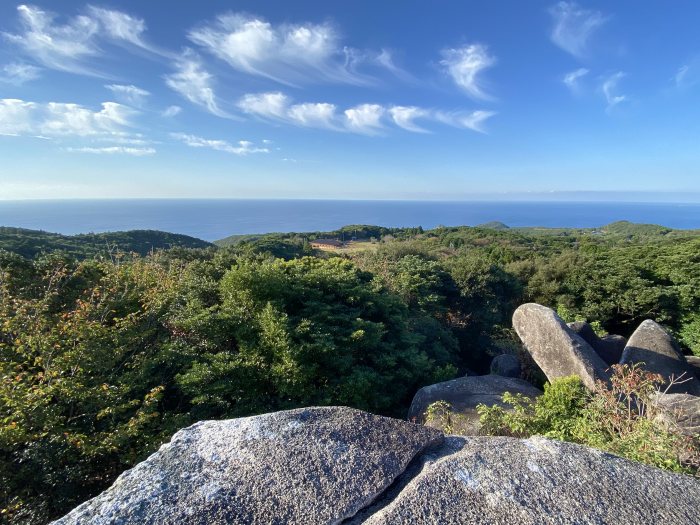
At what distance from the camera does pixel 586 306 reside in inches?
742

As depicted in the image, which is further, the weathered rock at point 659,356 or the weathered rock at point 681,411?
the weathered rock at point 659,356

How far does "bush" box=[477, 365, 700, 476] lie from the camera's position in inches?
→ 171

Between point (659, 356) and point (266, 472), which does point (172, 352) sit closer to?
point (266, 472)

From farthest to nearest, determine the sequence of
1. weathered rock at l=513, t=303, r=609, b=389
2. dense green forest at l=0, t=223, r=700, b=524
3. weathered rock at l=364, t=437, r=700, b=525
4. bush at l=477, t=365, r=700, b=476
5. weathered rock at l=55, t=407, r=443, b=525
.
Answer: weathered rock at l=513, t=303, r=609, b=389
dense green forest at l=0, t=223, r=700, b=524
bush at l=477, t=365, r=700, b=476
weathered rock at l=364, t=437, r=700, b=525
weathered rock at l=55, t=407, r=443, b=525

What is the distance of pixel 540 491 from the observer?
128 inches

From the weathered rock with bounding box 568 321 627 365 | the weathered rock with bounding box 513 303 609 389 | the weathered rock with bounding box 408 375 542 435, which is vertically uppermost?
the weathered rock with bounding box 513 303 609 389

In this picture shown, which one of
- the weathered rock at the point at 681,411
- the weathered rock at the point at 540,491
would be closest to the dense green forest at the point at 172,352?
the weathered rock at the point at 540,491

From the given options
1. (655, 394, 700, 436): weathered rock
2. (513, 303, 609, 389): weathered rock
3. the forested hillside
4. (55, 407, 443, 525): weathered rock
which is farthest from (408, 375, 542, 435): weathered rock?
the forested hillside

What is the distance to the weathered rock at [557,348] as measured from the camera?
27.7ft

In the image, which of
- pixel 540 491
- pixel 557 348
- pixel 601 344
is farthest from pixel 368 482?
pixel 601 344

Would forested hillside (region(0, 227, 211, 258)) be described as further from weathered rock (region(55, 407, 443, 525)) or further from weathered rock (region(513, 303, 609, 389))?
weathered rock (region(55, 407, 443, 525))

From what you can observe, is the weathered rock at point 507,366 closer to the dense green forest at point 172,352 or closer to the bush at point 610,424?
the dense green forest at point 172,352

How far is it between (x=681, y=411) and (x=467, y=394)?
445 centimetres

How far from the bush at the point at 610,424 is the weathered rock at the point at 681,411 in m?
0.15
